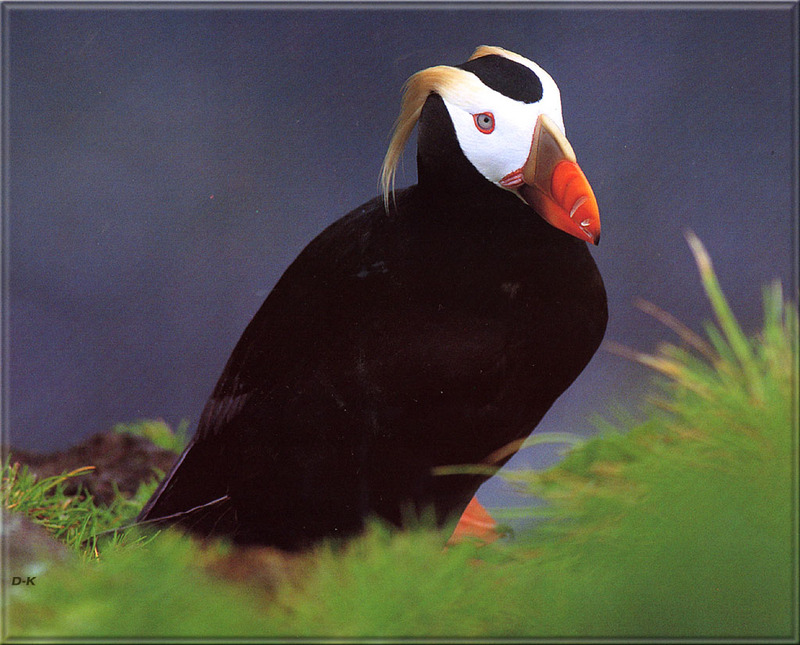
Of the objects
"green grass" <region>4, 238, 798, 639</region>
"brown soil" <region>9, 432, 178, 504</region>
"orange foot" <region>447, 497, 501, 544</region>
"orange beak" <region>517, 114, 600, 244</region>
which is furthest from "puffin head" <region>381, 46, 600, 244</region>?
"brown soil" <region>9, 432, 178, 504</region>

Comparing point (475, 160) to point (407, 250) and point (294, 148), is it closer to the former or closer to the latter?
point (407, 250)

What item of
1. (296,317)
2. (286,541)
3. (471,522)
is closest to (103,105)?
(296,317)

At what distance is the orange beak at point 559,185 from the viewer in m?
1.20

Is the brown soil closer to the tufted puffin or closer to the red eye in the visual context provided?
the tufted puffin

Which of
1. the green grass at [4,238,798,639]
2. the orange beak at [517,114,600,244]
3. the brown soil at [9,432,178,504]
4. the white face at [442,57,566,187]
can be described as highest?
the white face at [442,57,566,187]

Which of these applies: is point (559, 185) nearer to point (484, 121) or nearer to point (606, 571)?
point (484, 121)

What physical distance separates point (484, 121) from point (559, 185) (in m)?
0.18

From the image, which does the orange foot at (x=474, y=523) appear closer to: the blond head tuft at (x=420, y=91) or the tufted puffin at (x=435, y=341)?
the tufted puffin at (x=435, y=341)

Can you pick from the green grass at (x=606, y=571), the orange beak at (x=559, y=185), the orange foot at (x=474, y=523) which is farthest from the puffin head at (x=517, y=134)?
the orange foot at (x=474, y=523)

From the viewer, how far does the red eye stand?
125 centimetres

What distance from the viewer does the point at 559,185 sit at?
1219 millimetres

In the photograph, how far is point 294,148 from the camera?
146cm

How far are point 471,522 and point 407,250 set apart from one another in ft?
1.92

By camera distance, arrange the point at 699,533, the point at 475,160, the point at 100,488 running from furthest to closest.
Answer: the point at 100,488, the point at 475,160, the point at 699,533
